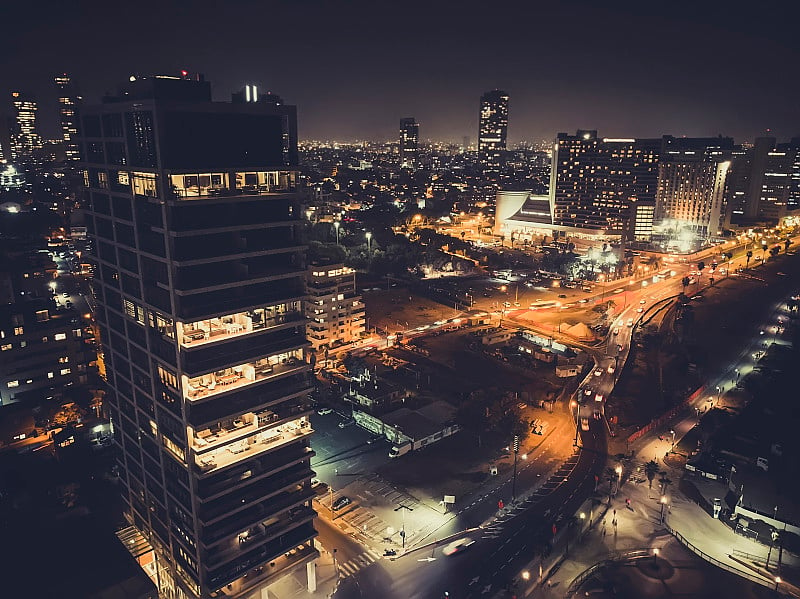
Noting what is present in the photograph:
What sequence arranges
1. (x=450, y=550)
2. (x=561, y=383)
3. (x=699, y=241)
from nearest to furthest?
(x=450, y=550) < (x=561, y=383) < (x=699, y=241)

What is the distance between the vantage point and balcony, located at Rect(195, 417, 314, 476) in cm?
3453

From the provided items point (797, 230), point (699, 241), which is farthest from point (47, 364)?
point (797, 230)

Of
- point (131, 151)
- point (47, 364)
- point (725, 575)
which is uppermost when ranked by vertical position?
point (131, 151)

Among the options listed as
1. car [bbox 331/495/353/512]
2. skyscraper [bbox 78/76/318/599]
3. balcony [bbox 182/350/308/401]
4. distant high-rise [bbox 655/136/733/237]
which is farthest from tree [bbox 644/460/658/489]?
distant high-rise [bbox 655/136/733/237]

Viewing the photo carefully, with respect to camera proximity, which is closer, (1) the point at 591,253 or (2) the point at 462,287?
(2) the point at 462,287

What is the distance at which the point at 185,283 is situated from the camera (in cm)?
3266

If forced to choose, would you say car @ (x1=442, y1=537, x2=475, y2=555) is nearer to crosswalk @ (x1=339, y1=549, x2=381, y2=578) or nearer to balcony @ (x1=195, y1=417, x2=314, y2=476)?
crosswalk @ (x1=339, y1=549, x2=381, y2=578)

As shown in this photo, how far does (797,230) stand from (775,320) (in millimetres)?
97397

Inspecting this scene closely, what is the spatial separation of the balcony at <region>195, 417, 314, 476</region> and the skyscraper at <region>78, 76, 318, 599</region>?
85 mm

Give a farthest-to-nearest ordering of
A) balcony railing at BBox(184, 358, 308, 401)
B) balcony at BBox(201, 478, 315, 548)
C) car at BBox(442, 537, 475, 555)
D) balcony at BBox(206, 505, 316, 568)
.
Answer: car at BBox(442, 537, 475, 555), balcony at BBox(206, 505, 316, 568), balcony at BBox(201, 478, 315, 548), balcony railing at BBox(184, 358, 308, 401)

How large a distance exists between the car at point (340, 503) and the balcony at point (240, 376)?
57.9 feet

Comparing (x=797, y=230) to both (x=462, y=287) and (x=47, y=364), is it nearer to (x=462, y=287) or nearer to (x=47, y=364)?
(x=462, y=287)

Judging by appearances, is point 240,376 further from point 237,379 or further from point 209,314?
point 209,314

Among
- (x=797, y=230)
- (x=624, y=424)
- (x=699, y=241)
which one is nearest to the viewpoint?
(x=624, y=424)
